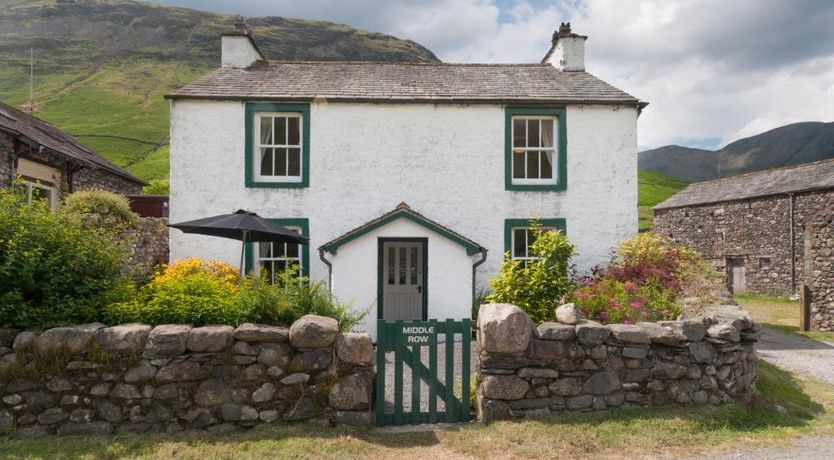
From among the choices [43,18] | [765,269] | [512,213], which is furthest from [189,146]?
[43,18]

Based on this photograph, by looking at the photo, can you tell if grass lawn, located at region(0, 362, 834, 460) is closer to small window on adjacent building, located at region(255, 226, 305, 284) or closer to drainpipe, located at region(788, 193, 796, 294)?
small window on adjacent building, located at region(255, 226, 305, 284)

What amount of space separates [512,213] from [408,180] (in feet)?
9.06

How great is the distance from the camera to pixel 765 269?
2155cm

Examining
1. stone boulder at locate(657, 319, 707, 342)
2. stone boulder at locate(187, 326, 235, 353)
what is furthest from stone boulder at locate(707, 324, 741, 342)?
stone boulder at locate(187, 326, 235, 353)

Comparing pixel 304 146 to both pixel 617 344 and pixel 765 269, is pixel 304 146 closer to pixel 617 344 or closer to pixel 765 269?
pixel 617 344

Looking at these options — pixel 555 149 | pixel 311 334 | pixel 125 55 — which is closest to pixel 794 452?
pixel 311 334

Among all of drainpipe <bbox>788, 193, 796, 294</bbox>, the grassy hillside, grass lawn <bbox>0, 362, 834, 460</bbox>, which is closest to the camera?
grass lawn <bbox>0, 362, 834, 460</bbox>

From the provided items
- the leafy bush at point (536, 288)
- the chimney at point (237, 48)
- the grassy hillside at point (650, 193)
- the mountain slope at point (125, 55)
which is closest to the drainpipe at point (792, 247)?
the grassy hillside at point (650, 193)

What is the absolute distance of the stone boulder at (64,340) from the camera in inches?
195

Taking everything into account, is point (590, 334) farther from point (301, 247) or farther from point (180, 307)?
point (301, 247)

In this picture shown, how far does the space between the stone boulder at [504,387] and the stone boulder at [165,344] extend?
3496 millimetres

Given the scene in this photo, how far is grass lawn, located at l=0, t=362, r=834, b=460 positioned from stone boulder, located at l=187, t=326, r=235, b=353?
919 mm

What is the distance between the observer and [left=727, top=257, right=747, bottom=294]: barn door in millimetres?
22812

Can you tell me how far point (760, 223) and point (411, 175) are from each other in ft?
62.1
